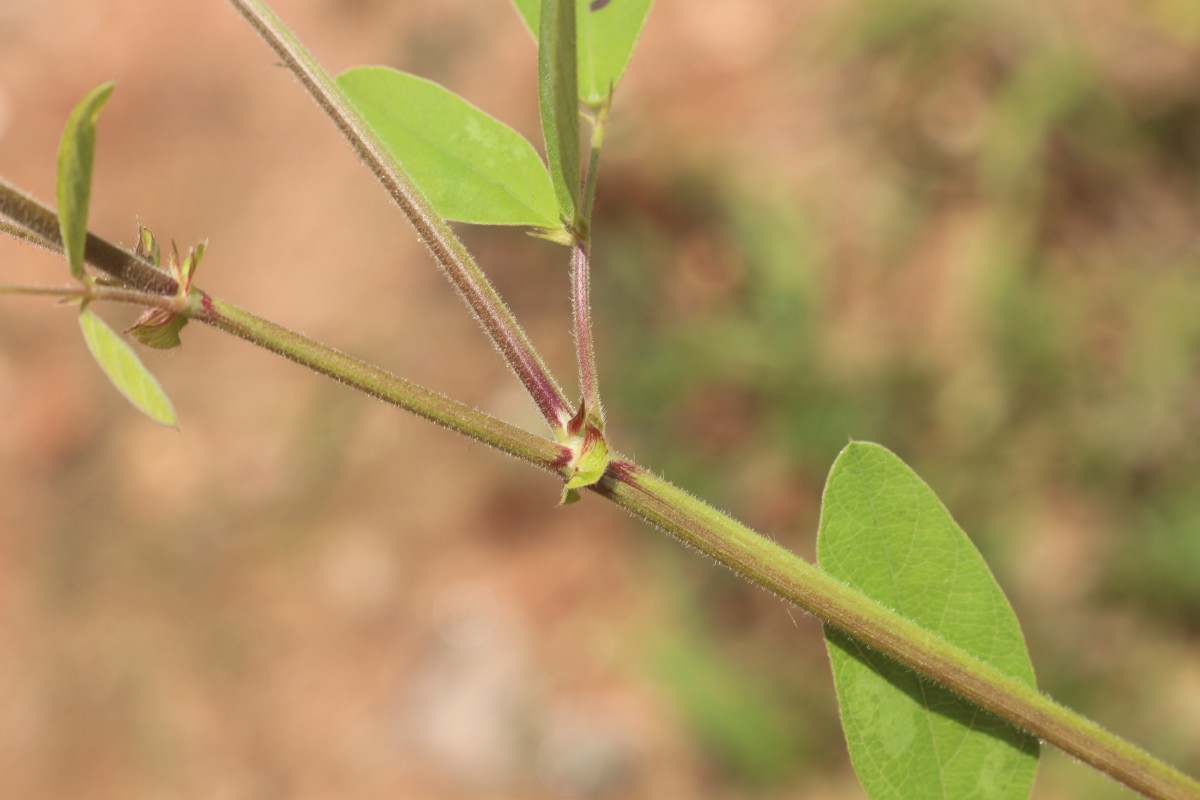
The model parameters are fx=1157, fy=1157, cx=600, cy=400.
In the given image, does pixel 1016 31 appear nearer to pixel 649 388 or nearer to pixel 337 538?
pixel 649 388

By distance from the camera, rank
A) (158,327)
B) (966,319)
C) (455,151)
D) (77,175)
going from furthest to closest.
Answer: (966,319)
(455,151)
(158,327)
(77,175)

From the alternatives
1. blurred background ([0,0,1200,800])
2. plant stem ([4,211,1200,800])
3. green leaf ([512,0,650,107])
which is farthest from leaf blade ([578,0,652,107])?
blurred background ([0,0,1200,800])

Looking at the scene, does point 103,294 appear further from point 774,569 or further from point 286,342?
point 774,569

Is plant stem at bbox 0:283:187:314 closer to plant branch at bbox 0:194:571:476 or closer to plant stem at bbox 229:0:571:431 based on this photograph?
plant branch at bbox 0:194:571:476

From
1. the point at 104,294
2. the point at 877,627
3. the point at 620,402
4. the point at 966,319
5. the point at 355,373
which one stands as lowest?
the point at 966,319

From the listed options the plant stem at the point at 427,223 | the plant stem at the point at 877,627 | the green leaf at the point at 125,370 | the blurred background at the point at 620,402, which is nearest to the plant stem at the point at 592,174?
the plant stem at the point at 427,223

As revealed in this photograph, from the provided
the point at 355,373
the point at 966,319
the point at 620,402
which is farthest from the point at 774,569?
the point at 620,402

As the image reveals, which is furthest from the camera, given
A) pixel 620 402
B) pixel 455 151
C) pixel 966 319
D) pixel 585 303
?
pixel 620 402

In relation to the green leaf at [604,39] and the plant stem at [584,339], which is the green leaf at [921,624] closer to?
the plant stem at [584,339]
